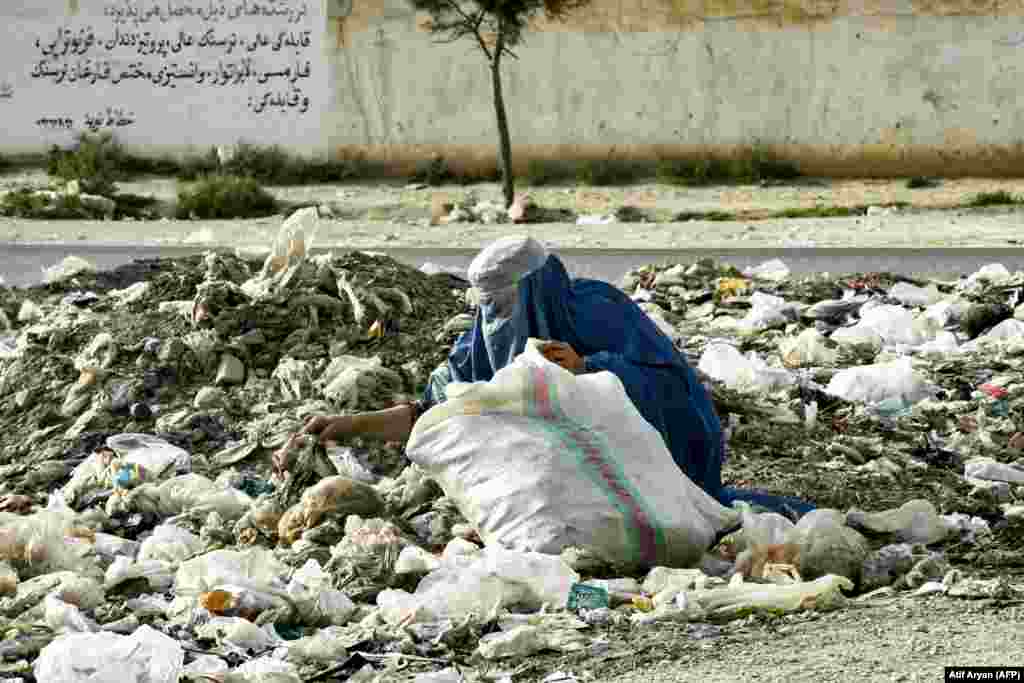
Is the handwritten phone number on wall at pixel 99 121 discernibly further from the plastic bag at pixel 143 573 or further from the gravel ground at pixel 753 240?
the plastic bag at pixel 143 573

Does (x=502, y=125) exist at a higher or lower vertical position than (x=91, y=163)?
higher

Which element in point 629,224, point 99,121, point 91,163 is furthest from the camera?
point 99,121

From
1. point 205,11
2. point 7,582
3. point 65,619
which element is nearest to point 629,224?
point 205,11

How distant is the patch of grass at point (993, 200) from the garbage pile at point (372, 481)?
406 inches

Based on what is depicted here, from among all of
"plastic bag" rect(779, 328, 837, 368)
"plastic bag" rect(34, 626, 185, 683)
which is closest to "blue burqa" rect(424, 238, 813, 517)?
"plastic bag" rect(34, 626, 185, 683)

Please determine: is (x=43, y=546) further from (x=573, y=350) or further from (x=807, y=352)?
(x=807, y=352)

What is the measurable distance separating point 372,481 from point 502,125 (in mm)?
15808

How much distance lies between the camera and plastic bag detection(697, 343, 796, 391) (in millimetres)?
6754

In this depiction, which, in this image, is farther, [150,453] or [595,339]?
[150,453]

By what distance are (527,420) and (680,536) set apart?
1.52 ft

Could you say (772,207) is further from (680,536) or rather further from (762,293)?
(680,536)

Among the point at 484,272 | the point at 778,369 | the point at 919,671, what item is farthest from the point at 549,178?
the point at 919,671

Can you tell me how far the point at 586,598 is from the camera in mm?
4273

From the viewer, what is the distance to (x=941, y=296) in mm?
8656
